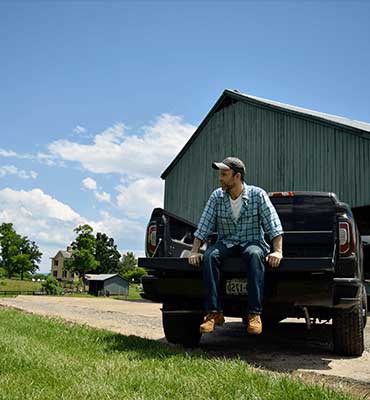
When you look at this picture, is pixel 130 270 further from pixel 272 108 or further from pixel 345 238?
pixel 345 238

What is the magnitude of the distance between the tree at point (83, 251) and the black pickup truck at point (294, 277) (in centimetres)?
5511

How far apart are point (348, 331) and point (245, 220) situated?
59.6 inches

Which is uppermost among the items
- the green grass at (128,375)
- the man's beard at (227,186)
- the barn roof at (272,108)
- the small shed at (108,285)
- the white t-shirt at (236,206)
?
the barn roof at (272,108)

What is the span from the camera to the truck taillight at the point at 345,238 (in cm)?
486

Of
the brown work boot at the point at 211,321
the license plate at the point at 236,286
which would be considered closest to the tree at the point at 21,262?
the license plate at the point at 236,286

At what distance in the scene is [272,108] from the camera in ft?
59.1

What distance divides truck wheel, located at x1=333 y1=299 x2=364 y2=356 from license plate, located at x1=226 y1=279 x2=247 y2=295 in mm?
966

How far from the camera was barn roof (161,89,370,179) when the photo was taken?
15503mm

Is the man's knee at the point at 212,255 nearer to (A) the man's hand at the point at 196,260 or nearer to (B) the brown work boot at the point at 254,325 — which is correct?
(A) the man's hand at the point at 196,260

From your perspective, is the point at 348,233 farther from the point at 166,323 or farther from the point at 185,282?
the point at 166,323

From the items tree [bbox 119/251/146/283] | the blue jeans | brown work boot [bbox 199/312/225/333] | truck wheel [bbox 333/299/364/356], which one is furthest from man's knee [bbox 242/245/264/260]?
tree [bbox 119/251/146/283]

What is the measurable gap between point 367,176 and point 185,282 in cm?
1058

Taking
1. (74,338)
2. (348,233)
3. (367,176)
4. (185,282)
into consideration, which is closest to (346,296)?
(348,233)

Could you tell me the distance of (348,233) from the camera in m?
4.90
